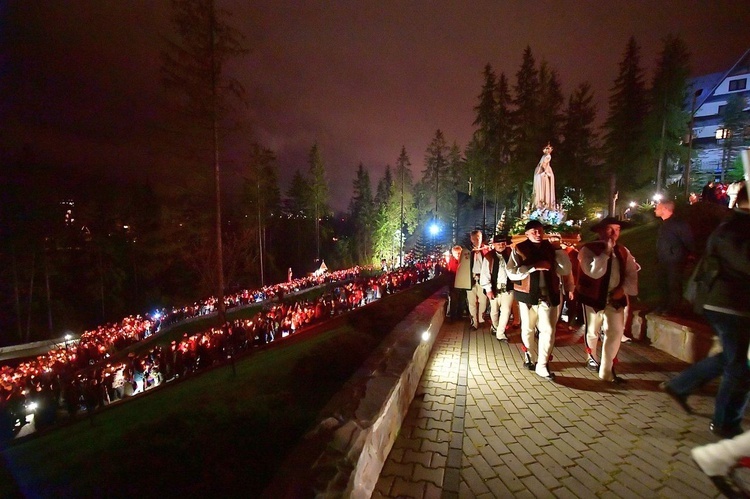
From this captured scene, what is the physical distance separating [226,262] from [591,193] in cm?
4029

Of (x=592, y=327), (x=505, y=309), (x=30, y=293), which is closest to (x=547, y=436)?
(x=592, y=327)

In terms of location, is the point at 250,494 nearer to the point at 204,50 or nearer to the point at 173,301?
the point at 204,50

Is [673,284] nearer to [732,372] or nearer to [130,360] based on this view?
[732,372]

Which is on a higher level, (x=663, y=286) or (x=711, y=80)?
(x=711, y=80)

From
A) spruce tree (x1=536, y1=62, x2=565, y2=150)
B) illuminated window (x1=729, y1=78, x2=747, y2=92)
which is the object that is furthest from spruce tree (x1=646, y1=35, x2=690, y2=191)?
illuminated window (x1=729, y1=78, x2=747, y2=92)

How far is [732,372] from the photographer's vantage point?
316cm

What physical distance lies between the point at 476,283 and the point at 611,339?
10.5ft

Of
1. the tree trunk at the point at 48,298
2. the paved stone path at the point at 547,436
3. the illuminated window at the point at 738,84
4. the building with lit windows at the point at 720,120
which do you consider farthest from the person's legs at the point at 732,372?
the illuminated window at the point at 738,84

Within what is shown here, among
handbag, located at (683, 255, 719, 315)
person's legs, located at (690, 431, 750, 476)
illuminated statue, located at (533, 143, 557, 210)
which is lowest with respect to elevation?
person's legs, located at (690, 431, 750, 476)

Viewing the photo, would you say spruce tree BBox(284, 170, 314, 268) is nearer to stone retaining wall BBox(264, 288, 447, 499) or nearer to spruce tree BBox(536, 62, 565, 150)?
spruce tree BBox(536, 62, 565, 150)

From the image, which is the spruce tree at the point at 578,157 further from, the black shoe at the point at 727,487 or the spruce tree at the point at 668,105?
the black shoe at the point at 727,487

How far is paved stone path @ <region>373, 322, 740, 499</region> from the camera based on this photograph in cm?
277

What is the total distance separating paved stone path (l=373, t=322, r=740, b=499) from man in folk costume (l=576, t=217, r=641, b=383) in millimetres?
501

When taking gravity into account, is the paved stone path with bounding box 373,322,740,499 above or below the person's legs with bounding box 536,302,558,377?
below
